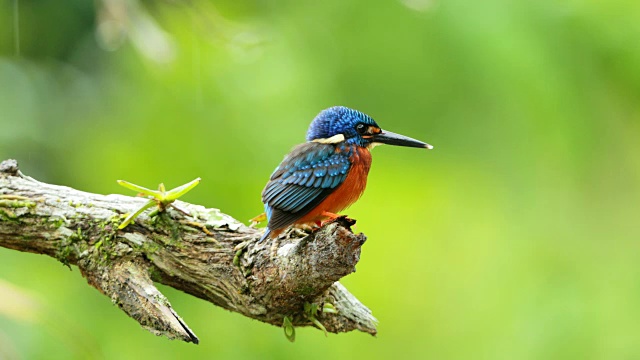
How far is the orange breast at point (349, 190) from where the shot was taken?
2.38m

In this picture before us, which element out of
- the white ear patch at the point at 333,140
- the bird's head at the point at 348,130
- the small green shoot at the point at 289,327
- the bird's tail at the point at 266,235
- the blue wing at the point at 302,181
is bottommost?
the small green shoot at the point at 289,327

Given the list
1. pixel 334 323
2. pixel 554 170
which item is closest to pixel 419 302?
pixel 554 170

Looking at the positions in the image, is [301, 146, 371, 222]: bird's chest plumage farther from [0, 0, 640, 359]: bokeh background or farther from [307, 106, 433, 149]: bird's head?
[0, 0, 640, 359]: bokeh background

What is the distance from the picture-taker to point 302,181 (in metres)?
2.37

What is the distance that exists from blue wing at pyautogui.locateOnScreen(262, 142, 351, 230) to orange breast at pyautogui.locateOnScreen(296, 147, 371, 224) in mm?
19

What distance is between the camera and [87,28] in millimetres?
4941

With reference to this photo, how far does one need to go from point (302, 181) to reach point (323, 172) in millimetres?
73

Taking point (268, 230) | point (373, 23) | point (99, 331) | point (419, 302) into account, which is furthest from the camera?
point (373, 23)

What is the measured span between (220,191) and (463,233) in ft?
4.44

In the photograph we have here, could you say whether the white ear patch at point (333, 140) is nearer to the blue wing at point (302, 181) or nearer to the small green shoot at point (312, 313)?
the blue wing at point (302, 181)

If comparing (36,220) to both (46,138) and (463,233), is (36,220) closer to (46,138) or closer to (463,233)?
(46,138)

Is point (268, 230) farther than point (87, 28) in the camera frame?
No

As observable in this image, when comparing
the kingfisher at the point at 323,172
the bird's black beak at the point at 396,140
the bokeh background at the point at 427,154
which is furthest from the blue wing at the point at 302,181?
the bokeh background at the point at 427,154

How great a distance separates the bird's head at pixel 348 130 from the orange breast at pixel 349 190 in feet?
0.19
